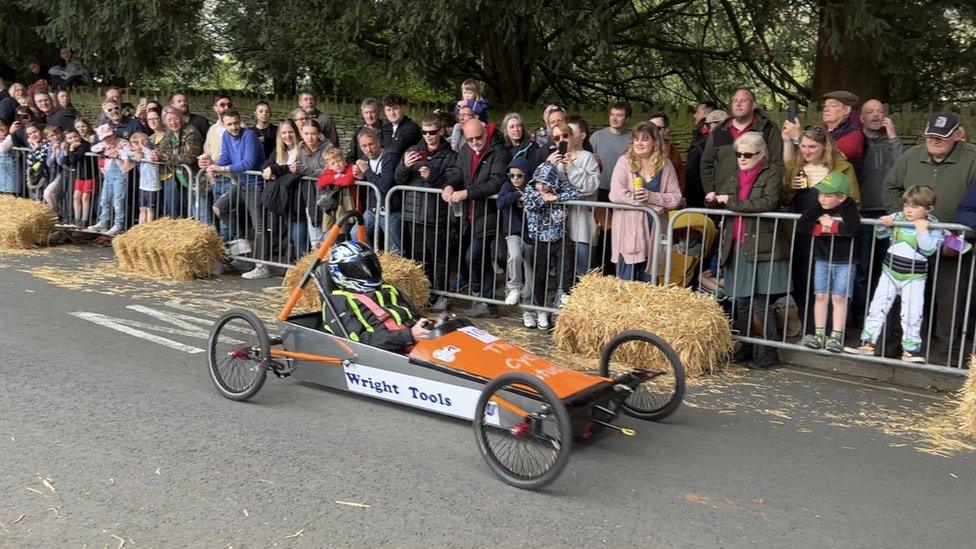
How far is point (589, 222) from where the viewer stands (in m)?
8.72

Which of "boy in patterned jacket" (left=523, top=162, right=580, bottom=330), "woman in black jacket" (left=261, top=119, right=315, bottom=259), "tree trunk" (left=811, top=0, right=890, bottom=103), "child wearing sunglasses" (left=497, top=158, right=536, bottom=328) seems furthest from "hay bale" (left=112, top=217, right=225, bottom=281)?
"tree trunk" (left=811, top=0, right=890, bottom=103)

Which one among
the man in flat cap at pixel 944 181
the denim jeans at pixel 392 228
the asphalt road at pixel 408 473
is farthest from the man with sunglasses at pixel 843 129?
the denim jeans at pixel 392 228

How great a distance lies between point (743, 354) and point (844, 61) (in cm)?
456

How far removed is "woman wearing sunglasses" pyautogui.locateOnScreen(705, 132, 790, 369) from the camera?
7691 mm

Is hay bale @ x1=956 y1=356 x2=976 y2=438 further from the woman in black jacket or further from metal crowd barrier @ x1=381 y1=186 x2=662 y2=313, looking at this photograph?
the woman in black jacket

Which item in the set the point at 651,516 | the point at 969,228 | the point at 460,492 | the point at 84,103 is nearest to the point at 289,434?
the point at 460,492

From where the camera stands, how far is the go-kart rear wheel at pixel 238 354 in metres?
6.23

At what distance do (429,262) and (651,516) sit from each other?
5.69 meters

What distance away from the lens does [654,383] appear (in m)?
6.43

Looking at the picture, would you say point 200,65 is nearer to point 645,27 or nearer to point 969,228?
point 645,27

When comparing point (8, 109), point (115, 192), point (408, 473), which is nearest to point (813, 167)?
point (408, 473)

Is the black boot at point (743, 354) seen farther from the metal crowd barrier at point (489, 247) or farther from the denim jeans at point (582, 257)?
the denim jeans at point (582, 257)

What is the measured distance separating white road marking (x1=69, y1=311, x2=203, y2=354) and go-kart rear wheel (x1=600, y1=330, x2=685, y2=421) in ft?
11.3

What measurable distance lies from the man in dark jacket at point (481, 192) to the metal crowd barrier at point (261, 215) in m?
1.24
